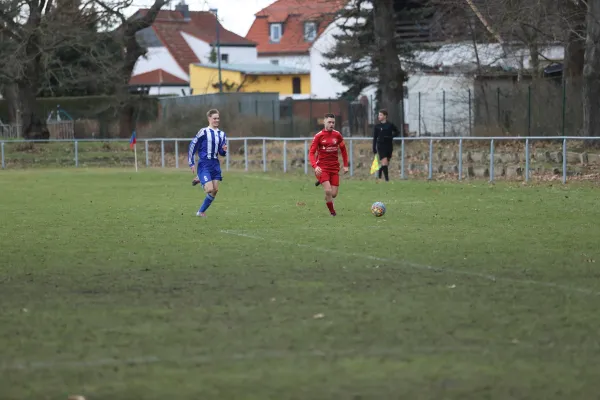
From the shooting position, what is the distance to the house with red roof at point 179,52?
88562 millimetres

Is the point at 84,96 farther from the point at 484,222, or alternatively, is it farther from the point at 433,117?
the point at 484,222

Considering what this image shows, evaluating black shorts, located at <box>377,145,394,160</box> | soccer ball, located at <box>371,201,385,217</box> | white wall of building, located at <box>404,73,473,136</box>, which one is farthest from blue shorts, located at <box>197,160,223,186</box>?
white wall of building, located at <box>404,73,473,136</box>

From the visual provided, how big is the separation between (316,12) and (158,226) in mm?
23033

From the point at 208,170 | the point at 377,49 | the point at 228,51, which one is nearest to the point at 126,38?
the point at 377,49

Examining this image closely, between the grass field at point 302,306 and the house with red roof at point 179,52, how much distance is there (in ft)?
233

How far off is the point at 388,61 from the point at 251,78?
4738cm

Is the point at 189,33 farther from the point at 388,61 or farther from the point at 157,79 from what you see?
the point at 388,61

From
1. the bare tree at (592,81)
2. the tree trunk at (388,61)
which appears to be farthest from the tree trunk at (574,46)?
the tree trunk at (388,61)

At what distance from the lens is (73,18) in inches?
1740

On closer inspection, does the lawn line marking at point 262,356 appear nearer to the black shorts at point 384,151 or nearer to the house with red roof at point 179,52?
the black shorts at point 384,151

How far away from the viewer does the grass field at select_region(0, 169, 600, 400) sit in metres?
6.46

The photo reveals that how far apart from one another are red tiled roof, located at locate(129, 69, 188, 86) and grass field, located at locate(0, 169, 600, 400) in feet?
231

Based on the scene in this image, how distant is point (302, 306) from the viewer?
890 centimetres

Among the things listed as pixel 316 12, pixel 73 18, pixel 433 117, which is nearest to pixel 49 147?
pixel 73 18
